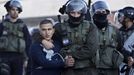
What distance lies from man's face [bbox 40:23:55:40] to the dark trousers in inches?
60.1

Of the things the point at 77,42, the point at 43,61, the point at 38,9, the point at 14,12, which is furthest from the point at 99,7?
the point at 38,9

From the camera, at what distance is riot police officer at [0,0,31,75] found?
807 cm

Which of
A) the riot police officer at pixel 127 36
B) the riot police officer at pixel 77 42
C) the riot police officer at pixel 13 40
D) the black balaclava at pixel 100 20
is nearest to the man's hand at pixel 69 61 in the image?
the riot police officer at pixel 77 42

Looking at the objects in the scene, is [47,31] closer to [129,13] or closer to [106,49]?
[106,49]

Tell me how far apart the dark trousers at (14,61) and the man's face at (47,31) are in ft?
5.01

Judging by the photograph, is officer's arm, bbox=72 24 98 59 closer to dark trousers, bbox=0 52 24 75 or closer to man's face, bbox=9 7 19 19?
dark trousers, bbox=0 52 24 75

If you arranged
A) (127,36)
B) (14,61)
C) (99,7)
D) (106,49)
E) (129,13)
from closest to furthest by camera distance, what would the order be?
(106,49) < (99,7) < (127,36) < (129,13) < (14,61)

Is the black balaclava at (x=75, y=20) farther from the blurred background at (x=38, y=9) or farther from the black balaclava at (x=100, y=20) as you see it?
the blurred background at (x=38, y=9)

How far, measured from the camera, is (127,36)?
282 inches

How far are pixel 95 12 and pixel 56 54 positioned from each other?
785mm

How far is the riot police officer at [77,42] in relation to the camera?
6523mm

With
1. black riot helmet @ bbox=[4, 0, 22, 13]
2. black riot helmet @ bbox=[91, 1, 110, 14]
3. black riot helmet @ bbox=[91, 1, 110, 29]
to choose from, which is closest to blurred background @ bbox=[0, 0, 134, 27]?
black riot helmet @ bbox=[4, 0, 22, 13]

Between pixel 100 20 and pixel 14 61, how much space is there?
1802mm

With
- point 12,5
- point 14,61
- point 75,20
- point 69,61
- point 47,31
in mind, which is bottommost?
point 14,61
